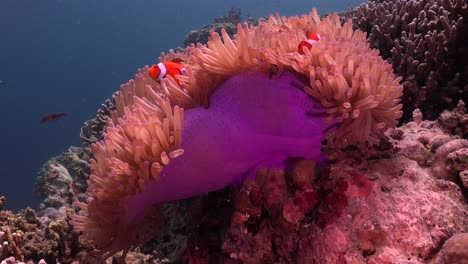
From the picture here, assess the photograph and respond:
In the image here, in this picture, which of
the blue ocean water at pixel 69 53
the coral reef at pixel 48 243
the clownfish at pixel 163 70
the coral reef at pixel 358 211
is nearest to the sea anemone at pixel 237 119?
the coral reef at pixel 358 211

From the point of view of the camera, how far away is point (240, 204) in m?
2.17

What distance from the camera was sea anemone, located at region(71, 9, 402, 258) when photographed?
1.94 meters

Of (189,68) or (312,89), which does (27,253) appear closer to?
(189,68)

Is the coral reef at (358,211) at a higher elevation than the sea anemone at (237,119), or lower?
lower

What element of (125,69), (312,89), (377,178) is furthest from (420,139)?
(125,69)

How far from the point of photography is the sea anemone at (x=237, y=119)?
1.94 meters

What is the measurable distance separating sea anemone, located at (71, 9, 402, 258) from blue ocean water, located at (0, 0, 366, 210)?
110 ft

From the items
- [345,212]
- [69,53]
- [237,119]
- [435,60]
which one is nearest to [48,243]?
[237,119]

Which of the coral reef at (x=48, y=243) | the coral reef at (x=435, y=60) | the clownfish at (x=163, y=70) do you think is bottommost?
the coral reef at (x=48, y=243)

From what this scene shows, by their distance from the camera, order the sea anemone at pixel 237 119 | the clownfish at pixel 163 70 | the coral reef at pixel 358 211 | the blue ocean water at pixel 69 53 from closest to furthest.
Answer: the coral reef at pixel 358 211
the sea anemone at pixel 237 119
the clownfish at pixel 163 70
the blue ocean water at pixel 69 53

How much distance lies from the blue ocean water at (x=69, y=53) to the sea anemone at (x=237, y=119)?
3346 cm

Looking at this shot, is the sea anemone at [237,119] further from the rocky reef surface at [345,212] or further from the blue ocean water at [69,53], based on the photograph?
the blue ocean water at [69,53]

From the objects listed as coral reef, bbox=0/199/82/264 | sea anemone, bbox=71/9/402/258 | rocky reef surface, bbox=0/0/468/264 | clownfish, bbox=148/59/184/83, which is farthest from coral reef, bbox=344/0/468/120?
coral reef, bbox=0/199/82/264

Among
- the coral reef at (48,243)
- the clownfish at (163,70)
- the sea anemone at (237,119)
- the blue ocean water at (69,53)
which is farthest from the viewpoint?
the blue ocean water at (69,53)
